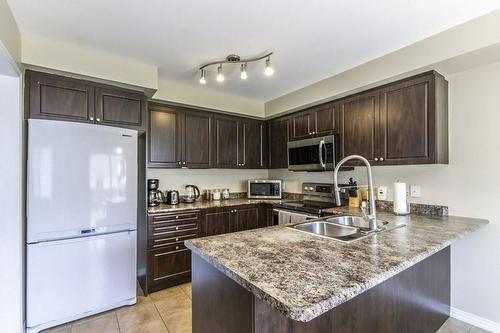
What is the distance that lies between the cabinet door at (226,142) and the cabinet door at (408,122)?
2.02m

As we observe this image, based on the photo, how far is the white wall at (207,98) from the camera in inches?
128

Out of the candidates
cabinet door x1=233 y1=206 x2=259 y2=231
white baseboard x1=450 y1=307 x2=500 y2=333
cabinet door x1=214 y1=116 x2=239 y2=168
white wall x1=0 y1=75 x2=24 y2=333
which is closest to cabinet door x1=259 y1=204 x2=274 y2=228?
cabinet door x1=233 y1=206 x2=259 y2=231

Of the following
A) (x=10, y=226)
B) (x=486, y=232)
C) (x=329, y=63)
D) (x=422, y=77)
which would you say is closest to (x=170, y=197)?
(x=10, y=226)

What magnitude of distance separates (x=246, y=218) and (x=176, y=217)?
994 millimetres

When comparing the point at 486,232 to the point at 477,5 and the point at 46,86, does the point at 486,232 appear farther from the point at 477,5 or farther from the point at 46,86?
the point at 46,86

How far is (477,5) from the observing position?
1.77 m

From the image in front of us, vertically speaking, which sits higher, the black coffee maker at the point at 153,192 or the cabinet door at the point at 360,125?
the cabinet door at the point at 360,125

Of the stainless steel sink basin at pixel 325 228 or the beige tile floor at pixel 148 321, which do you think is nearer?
the stainless steel sink basin at pixel 325 228

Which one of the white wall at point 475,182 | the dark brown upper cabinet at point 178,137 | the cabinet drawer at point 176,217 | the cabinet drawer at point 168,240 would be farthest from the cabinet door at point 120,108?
the white wall at point 475,182

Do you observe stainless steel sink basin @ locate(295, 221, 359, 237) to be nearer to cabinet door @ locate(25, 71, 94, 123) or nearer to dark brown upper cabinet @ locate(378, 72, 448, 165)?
dark brown upper cabinet @ locate(378, 72, 448, 165)

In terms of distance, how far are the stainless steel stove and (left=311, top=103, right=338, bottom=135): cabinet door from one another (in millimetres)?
784

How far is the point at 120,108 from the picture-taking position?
2.63 m

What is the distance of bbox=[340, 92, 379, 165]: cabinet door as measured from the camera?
267 centimetres

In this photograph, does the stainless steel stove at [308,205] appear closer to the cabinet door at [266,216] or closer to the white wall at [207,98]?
the cabinet door at [266,216]
